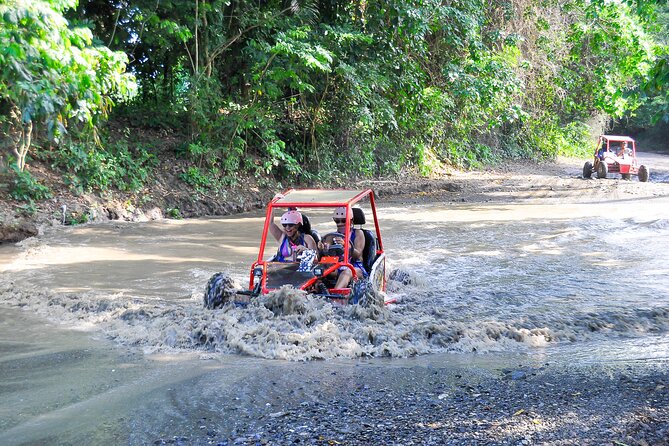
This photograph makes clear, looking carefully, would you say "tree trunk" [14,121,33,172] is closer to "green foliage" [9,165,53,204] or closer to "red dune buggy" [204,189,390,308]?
"green foliage" [9,165,53,204]

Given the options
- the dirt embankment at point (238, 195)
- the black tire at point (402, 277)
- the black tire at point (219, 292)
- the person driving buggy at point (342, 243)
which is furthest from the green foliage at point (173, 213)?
the black tire at point (219, 292)

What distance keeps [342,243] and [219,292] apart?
5.07ft

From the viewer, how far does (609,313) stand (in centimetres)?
790

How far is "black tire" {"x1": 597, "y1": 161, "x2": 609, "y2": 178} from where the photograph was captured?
25998 millimetres

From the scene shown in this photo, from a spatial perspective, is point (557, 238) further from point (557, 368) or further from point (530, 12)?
point (530, 12)

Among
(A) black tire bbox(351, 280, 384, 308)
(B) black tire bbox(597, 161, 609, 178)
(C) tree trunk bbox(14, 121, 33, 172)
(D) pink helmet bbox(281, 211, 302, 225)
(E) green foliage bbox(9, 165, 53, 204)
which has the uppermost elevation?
(C) tree trunk bbox(14, 121, 33, 172)

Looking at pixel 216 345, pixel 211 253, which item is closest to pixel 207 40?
pixel 211 253

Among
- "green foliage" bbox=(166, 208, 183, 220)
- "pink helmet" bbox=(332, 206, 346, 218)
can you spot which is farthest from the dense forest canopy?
"pink helmet" bbox=(332, 206, 346, 218)

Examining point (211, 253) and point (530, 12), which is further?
point (530, 12)

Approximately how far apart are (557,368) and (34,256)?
8.59 meters

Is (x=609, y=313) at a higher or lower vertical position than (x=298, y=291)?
lower

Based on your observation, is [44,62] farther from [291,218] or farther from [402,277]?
[402,277]

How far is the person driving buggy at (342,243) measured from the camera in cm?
790

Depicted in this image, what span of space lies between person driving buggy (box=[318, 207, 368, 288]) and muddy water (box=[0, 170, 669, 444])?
1.77 ft
